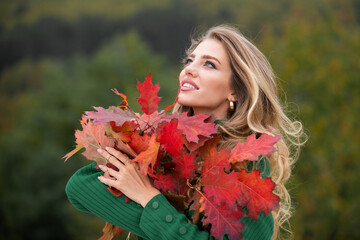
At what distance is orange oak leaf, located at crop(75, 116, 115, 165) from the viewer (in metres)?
1.84

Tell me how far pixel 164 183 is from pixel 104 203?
29 centimetres

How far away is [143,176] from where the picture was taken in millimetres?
1791

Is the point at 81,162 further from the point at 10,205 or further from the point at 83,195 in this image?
the point at 83,195

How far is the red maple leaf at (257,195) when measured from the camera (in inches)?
64.8

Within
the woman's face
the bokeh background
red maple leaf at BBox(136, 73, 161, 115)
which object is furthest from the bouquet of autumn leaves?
the bokeh background

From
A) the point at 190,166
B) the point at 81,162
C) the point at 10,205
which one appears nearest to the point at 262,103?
the point at 190,166

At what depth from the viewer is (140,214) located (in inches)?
70.1

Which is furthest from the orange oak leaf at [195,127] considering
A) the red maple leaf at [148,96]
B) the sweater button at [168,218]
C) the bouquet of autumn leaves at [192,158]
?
the sweater button at [168,218]

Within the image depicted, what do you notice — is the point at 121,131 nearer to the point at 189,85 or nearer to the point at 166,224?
the point at 166,224

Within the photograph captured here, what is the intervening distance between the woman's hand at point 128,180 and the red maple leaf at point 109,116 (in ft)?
0.52

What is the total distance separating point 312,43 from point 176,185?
17.6m

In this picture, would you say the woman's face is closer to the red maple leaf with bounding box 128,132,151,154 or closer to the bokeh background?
the red maple leaf with bounding box 128,132,151,154

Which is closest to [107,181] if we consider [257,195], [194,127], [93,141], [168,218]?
[93,141]

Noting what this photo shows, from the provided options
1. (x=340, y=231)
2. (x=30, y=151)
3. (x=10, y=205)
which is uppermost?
(x=340, y=231)
